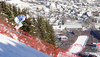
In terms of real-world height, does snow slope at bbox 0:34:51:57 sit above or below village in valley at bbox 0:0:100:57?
below

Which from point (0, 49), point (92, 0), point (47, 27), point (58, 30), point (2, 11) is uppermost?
point (92, 0)

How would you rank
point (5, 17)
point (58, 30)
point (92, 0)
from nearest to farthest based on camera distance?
point (5, 17) < point (58, 30) < point (92, 0)

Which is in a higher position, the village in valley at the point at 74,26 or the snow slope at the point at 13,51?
the village in valley at the point at 74,26

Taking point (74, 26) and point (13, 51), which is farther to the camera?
point (74, 26)

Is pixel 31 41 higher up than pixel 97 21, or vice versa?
pixel 97 21

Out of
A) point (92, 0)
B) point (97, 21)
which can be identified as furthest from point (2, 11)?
point (92, 0)

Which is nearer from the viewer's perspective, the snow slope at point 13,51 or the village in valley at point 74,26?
the snow slope at point 13,51

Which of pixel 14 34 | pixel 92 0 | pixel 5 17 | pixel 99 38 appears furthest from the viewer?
pixel 92 0

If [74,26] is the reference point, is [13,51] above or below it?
below

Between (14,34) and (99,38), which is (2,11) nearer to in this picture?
(14,34)

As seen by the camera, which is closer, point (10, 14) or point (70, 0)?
point (10, 14)

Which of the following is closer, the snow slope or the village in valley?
the snow slope
